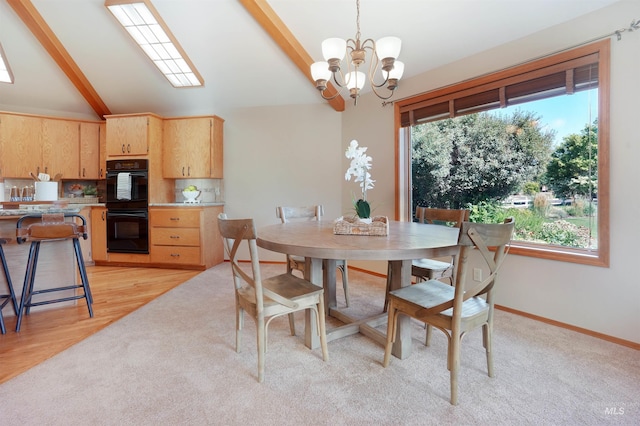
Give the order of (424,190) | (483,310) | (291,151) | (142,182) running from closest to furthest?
(483,310) < (424,190) < (142,182) < (291,151)

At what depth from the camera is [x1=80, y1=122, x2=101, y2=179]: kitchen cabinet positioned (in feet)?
14.4

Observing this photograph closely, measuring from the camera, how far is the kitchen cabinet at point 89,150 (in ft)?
14.4

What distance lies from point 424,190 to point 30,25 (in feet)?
17.3

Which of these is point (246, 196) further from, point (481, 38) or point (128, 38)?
point (481, 38)

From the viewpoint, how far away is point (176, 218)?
13.3 feet

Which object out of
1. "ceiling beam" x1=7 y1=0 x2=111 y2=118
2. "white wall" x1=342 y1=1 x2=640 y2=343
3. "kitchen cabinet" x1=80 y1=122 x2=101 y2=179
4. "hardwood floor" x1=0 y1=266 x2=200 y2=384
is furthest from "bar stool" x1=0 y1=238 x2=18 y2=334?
"white wall" x1=342 y1=1 x2=640 y2=343

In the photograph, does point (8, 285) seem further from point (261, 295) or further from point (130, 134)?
point (130, 134)

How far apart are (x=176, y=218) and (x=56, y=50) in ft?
8.87

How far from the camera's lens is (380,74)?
11.5 feet

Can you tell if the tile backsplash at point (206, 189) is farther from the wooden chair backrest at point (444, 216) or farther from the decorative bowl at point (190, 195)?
the wooden chair backrest at point (444, 216)

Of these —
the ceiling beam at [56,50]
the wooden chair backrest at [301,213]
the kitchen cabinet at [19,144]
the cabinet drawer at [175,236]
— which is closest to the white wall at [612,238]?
the wooden chair backrest at [301,213]

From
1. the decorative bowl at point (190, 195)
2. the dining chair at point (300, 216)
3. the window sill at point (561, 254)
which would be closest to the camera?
the window sill at point (561, 254)

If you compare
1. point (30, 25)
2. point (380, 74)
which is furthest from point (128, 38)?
point (380, 74)

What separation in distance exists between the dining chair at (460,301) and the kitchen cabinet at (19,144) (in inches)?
211
